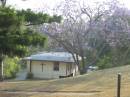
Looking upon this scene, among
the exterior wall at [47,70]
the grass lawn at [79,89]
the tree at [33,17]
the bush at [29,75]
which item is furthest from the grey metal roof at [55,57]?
the tree at [33,17]

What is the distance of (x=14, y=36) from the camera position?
17141 mm

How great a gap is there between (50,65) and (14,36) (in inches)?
1112

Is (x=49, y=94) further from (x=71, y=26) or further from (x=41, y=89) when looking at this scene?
(x=71, y=26)

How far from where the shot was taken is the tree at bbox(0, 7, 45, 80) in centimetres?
1611

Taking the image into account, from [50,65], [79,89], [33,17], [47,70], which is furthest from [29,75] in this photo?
[79,89]

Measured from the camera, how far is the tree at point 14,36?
1611 centimetres

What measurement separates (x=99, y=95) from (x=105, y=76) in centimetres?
625

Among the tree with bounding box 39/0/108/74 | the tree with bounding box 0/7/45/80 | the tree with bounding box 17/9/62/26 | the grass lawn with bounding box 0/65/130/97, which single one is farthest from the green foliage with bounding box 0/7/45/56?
the tree with bounding box 39/0/108/74

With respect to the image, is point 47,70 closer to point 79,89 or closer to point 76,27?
point 76,27

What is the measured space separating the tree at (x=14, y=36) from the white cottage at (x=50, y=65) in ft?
83.3

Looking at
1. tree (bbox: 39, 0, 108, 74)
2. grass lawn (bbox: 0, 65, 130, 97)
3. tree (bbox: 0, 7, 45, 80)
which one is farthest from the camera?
tree (bbox: 39, 0, 108, 74)

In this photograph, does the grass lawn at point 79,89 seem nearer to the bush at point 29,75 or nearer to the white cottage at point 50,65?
the white cottage at point 50,65

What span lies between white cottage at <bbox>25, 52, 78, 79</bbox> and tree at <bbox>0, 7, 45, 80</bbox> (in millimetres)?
25400

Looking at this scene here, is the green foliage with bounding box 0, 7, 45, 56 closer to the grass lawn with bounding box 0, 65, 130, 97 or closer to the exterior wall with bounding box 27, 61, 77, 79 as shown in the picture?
the grass lawn with bounding box 0, 65, 130, 97
